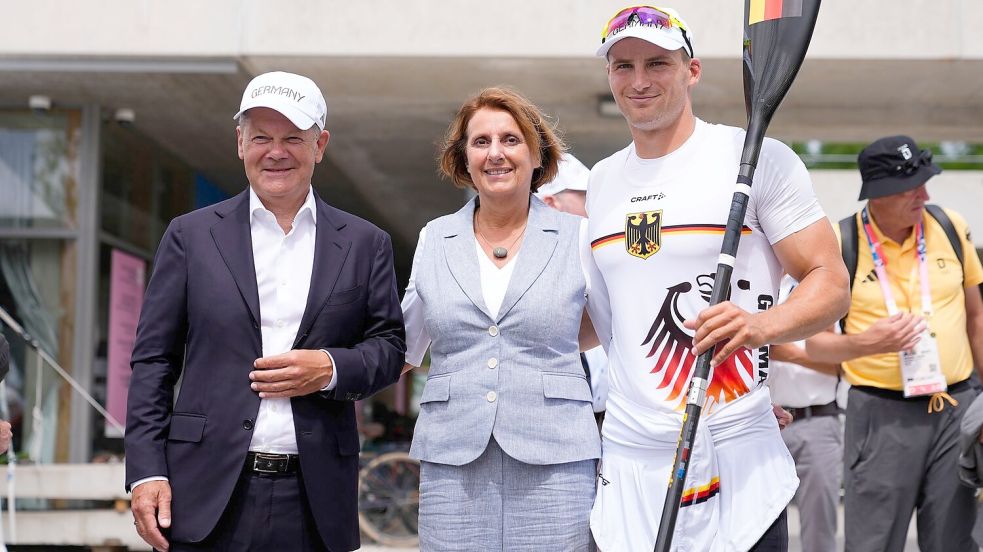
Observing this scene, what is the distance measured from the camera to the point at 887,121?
10.9 meters

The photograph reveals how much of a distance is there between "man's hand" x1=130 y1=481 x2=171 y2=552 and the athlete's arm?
55.9 inches

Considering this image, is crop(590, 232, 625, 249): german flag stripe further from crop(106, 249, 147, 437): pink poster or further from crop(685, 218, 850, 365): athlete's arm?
crop(106, 249, 147, 437): pink poster

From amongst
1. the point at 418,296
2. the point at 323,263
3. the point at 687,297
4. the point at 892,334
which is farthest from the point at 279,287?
the point at 892,334

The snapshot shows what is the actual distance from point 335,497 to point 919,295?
118 inches

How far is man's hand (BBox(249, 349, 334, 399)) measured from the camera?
9.69 ft

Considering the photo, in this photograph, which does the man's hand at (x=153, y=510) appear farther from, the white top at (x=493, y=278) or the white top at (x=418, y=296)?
the white top at (x=493, y=278)

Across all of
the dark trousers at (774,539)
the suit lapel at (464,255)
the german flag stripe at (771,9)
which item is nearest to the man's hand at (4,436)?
the suit lapel at (464,255)

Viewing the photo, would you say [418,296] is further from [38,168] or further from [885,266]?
[38,168]

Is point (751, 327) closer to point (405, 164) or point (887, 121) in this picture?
point (887, 121)

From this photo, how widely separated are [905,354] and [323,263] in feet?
9.15

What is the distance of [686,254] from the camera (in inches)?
111

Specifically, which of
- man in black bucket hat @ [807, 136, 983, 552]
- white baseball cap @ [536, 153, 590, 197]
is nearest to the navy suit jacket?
white baseball cap @ [536, 153, 590, 197]

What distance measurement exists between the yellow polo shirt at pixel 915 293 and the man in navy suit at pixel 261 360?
103 inches

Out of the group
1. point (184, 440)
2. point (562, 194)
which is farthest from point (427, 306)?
point (562, 194)
